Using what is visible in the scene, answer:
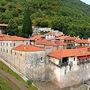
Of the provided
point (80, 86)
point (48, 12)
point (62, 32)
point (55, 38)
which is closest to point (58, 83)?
point (80, 86)

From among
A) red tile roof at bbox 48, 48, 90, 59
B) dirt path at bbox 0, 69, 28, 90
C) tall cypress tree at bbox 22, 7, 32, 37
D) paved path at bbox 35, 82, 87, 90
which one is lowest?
paved path at bbox 35, 82, 87, 90

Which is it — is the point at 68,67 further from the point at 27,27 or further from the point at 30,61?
the point at 27,27

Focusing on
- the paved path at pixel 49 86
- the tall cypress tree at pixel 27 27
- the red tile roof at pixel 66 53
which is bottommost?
the paved path at pixel 49 86

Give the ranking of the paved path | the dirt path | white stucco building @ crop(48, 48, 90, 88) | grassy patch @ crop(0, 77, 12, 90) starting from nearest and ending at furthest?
grassy patch @ crop(0, 77, 12, 90)
the dirt path
the paved path
white stucco building @ crop(48, 48, 90, 88)

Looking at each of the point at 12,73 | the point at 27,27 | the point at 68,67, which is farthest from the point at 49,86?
the point at 27,27

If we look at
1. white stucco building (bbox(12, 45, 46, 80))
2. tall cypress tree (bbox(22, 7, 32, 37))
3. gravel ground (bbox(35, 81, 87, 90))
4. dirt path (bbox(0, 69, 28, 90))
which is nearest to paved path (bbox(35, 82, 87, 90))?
gravel ground (bbox(35, 81, 87, 90))

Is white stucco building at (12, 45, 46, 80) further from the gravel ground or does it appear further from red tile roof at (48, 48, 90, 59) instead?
red tile roof at (48, 48, 90, 59)

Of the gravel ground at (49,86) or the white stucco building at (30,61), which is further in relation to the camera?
the white stucco building at (30,61)

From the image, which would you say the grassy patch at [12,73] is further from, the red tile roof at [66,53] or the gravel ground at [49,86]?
the red tile roof at [66,53]

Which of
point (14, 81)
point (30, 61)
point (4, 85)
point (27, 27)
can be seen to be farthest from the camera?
point (27, 27)

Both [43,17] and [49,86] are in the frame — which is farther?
[43,17]

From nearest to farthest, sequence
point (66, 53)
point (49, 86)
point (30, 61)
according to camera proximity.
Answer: point (30, 61), point (49, 86), point (66, 53)

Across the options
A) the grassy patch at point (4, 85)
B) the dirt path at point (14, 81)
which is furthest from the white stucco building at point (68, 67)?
the grassy patch at point (4, 85)
